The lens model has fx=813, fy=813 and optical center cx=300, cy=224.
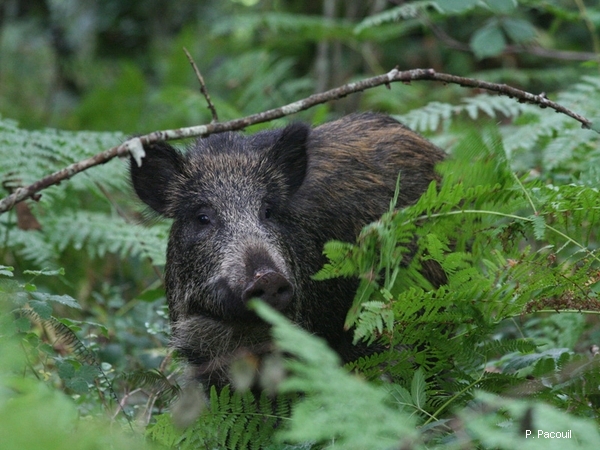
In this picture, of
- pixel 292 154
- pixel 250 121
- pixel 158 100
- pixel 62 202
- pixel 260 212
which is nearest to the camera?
pixel 250 121

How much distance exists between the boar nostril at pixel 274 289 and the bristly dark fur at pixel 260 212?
34 centimetres

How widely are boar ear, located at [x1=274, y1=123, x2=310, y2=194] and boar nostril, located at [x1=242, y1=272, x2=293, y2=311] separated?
1.24m

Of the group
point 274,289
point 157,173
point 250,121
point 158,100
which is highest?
point 250,121

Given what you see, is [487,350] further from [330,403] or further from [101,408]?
[101,408]

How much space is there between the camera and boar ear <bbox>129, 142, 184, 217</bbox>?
5.30 m

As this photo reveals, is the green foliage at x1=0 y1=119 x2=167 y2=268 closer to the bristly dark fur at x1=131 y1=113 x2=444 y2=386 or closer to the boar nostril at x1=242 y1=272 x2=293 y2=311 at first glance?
the bristly dark fur at x1=131 y1=113 x2=444 y2=386

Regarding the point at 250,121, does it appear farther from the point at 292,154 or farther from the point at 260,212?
the point at 292,154

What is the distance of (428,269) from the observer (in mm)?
5391

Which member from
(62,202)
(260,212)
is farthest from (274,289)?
(62,202)

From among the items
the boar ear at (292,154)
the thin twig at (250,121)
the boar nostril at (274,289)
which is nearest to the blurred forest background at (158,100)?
the thin twig at (250,121)

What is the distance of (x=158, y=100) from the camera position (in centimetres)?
1027

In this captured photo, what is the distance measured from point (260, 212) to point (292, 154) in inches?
18.9

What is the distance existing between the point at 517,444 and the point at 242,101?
8.74 meters

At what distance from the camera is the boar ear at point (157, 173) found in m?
5.30
